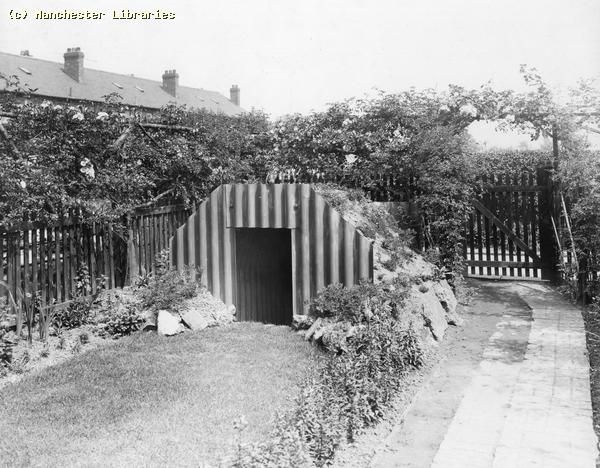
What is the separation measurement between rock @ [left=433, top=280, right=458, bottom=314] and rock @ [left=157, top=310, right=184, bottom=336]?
14.2ft

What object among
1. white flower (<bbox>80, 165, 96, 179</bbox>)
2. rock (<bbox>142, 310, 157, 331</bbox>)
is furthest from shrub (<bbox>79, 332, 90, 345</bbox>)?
white flower (<bbox>80, 165, 96, 179</bbox>)

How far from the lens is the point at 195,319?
31.3ft

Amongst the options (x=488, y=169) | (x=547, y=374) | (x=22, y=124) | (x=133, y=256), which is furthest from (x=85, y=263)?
(x=488, y=169)

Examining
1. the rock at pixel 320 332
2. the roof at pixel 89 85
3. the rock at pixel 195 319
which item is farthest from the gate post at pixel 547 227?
the roof at pixel 89 85

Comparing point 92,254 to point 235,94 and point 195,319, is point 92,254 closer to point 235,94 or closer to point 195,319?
point 195,319

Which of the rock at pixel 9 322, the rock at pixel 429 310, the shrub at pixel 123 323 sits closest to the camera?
the rock at pixel 9 322

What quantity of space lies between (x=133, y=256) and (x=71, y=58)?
3374 centimetres

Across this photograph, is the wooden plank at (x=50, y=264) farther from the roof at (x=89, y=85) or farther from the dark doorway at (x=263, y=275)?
the roof at (x=89, y=85)

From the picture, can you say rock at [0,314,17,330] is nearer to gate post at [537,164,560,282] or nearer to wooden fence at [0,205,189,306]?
wooden fence at [0,205,189,306]

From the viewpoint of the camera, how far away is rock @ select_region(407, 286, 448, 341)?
874cm

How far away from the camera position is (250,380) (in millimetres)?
6980

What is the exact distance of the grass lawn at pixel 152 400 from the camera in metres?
5.15

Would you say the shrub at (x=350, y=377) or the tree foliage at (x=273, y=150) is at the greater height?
the tree foliage at (x=273, y=150)

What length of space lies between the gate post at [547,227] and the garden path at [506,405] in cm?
331
